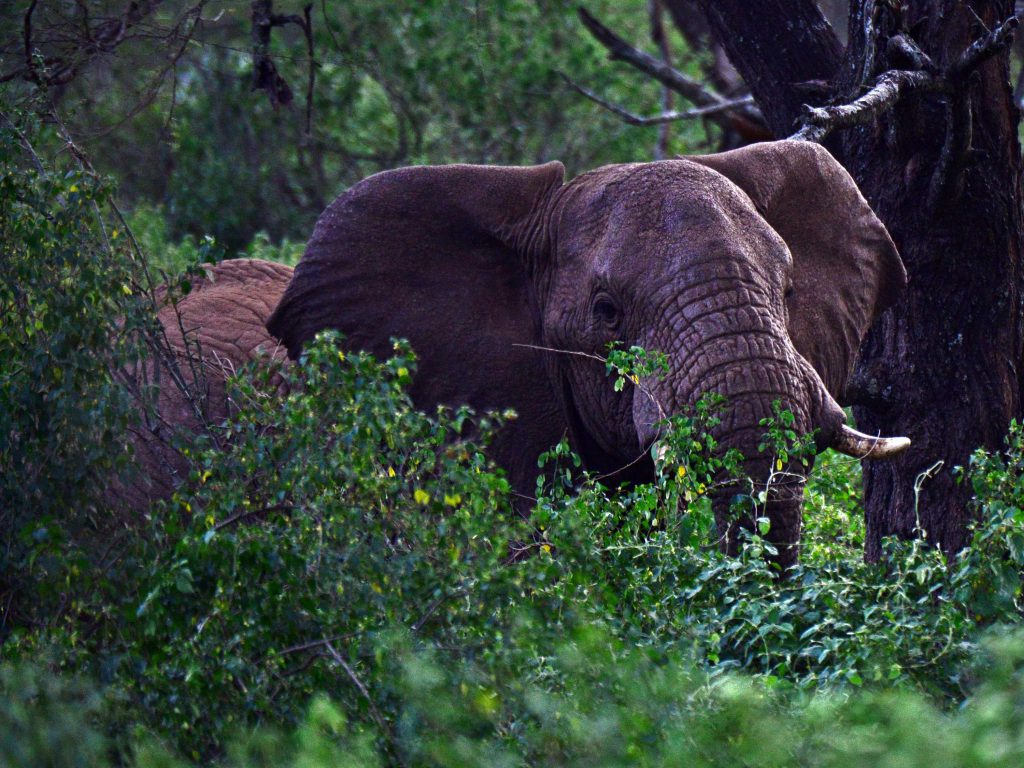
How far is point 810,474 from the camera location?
174 inches

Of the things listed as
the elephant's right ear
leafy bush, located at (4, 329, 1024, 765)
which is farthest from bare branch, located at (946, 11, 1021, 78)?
leafy bush, located at (4, 329, 1024, 765)

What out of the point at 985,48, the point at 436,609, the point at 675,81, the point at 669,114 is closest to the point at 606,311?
the point at 985,48

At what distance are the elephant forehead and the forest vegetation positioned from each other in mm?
341

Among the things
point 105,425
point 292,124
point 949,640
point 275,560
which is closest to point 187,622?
point 275,560

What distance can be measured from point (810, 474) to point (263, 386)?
154cm

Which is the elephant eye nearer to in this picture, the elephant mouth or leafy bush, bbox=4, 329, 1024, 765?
the elephant mouth

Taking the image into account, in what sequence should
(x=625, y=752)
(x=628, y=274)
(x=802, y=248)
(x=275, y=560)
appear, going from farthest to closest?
(x=802, y=248)
(x=628, y=274)
(x=275, y=560)
(x=625, y=752)

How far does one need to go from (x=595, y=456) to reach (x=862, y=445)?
920 mm

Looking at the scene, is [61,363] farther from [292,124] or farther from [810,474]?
[292,124]

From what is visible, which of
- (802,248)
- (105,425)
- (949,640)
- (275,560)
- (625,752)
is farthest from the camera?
(802,248)

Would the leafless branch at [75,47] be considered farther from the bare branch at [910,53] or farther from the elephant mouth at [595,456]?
the bare branch at [910,53]

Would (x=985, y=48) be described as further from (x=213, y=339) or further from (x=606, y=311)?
(x=213, y=339)

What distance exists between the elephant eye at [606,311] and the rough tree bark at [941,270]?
3.38 feet

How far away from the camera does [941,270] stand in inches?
207
